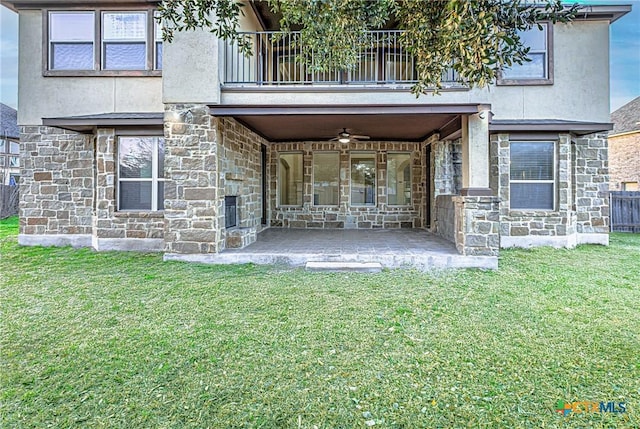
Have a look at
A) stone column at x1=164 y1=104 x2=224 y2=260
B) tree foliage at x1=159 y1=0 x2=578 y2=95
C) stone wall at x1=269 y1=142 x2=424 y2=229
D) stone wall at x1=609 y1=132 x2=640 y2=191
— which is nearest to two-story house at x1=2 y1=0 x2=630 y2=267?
stone column at x1=164 y1=104 x2=224 y2=260

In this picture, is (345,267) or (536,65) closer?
(345,267)

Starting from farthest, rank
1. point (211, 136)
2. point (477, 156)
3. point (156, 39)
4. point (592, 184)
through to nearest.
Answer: point (592, 184)
point (156, 39)
point (211, 136)
point (477, 156)

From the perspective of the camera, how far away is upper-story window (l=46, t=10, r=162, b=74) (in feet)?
26.2

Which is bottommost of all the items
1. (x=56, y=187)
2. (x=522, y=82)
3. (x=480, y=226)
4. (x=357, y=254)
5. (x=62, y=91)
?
(x=357, y=254)

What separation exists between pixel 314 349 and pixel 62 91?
9144mm

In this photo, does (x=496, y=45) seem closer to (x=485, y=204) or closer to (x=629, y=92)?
(x=485, y=204)

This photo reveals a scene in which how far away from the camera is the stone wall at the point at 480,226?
6398 millimetres

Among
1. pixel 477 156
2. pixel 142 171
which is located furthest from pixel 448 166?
pixel 142 171

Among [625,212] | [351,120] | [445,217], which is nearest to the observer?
[351,120]

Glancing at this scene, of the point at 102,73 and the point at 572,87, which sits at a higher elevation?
the point at 102,73

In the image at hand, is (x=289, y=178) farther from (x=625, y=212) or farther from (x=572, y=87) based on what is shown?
(x=625, y=212)

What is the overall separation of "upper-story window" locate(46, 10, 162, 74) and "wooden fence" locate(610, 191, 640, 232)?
14.9 m

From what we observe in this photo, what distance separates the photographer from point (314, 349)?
3.31m

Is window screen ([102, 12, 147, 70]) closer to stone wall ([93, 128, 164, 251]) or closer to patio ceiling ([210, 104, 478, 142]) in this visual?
stone wall ([93, 128, 164, 251])
